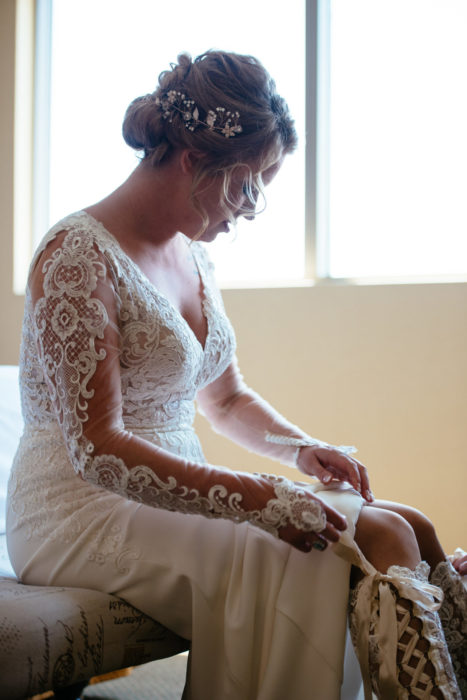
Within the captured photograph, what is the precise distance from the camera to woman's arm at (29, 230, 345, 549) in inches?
39.0

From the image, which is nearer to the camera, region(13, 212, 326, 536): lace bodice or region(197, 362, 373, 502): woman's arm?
region(13, 212, 326, 536): lace bodice

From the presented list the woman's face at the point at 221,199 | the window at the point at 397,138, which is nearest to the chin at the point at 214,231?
the woman's face at the point at 221,199

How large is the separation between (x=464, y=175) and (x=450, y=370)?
73cm

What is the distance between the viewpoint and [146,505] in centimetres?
111

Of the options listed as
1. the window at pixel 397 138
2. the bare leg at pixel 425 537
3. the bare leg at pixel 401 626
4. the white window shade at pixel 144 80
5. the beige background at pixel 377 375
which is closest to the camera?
the bare leg at pixel 401 626

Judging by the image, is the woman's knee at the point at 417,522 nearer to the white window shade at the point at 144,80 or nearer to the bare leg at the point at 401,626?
the bare leg at the point at 401,626

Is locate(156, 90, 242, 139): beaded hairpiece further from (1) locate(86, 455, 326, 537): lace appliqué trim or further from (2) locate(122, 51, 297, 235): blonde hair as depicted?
(1) locate(86, 455, 326, 537): lace appliqué trim

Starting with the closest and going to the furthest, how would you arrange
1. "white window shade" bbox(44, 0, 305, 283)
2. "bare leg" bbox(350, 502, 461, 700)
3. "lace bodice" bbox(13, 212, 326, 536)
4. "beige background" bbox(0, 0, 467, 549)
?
"bare leg" bbox(350, 502, 461, 700)
"lace bodice" bbox(13, 212, 326, 536)
"beige background" bbox(0, 0, 467, 549)
"white window shade" bbox(44, 0, 305, 283)

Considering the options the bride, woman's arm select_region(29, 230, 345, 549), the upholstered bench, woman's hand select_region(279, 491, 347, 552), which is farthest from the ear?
the upholstered bench

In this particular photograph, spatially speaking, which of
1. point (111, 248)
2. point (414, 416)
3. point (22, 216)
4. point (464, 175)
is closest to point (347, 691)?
point (111, 248)

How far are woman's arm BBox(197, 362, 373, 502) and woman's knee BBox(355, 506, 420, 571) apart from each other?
0.17m

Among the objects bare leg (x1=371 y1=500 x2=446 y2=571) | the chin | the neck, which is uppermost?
the neck

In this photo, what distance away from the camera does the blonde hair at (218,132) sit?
46.9 inches

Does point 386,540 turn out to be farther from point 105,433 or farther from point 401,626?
point 105,433
